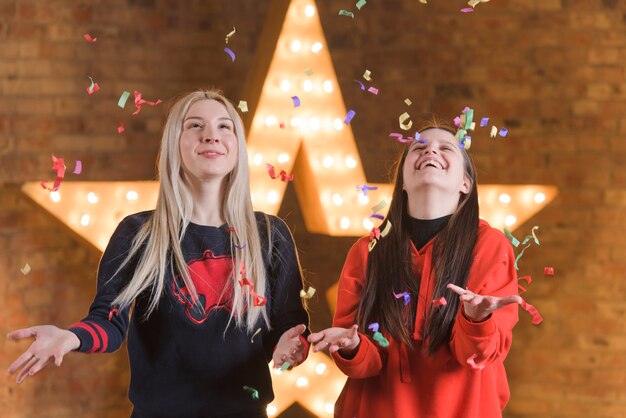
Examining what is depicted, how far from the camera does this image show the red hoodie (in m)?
1.95

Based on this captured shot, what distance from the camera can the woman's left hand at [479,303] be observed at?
1730 mm

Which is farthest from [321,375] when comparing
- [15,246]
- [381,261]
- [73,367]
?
[15,246]

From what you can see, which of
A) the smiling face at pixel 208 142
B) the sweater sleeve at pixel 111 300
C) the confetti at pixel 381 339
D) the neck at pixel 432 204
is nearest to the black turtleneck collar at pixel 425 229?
the neck at pixel 432 204

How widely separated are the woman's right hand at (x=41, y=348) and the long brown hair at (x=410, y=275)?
0.74m

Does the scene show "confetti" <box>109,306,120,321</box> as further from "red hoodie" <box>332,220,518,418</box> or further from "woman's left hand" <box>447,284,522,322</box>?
"woman's left hand" <box>447,284,522,322</box>

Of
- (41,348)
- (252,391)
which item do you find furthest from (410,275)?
(41,348)

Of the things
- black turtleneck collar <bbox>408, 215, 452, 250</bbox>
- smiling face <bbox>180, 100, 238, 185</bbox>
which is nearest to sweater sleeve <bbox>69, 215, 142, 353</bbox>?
smiling face <bbox>180, 100, 238, 185</bbox>

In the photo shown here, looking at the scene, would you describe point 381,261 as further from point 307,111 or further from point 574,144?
point 574,144

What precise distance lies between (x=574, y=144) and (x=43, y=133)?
78.4 inches

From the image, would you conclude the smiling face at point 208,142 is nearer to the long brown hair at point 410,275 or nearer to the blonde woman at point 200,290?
the blonde woman at point 200,290

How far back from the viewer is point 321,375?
8.90 feet

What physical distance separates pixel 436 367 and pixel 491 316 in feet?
0.81

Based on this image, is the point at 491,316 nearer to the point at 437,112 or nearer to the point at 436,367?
the point at 436,367

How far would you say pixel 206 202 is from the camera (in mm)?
2080
